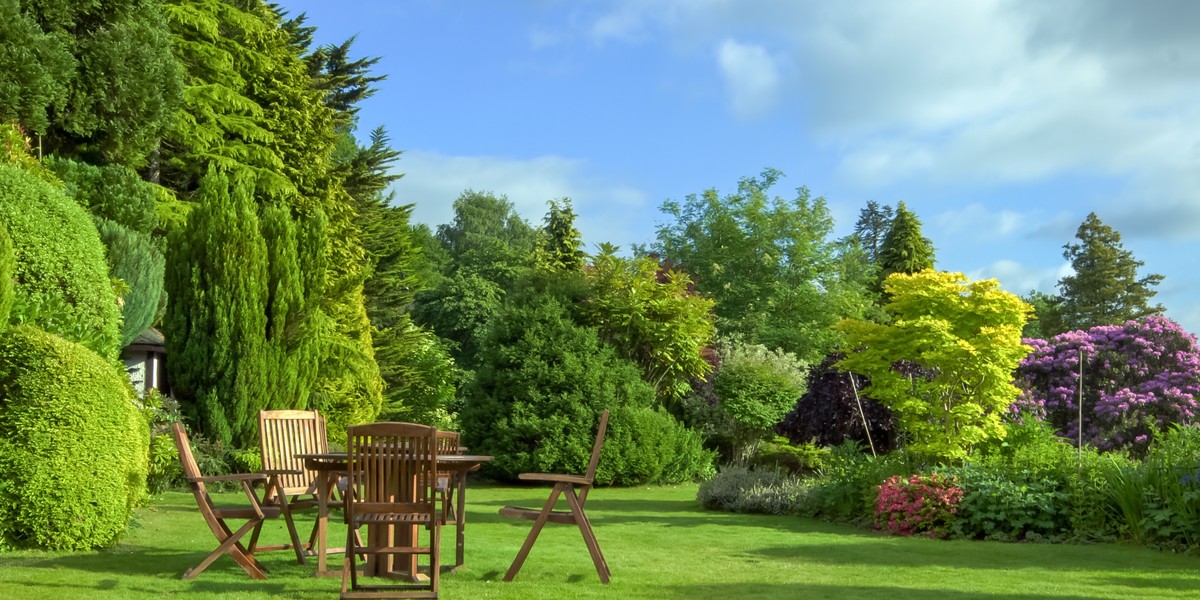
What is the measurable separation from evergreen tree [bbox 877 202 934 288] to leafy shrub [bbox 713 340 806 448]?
16.8 m

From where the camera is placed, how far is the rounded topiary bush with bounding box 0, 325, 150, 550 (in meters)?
8.84

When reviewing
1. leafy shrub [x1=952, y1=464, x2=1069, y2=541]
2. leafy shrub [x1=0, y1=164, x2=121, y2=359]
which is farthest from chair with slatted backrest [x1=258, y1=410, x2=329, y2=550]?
leafy shrub [x1=952, y1=464, x2=1069, y2=541]

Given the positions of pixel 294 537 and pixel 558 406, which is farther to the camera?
pixel 558 406

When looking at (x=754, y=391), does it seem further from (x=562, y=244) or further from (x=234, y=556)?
(x=234, y=556)

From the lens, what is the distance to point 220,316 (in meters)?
18.3

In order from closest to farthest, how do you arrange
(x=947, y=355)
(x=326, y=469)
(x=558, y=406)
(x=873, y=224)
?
(x=326, y=469), (x=947, y=355), (x=558, y=406), (x=873, y=224)

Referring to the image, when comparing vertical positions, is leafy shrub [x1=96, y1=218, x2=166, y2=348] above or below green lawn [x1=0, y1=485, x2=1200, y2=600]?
above

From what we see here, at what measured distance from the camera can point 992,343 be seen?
12.8 metres

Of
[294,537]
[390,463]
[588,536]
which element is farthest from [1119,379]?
[390,463]

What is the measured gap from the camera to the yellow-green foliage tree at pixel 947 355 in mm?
12867

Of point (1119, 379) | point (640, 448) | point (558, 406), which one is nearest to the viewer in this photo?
point (640, 448)

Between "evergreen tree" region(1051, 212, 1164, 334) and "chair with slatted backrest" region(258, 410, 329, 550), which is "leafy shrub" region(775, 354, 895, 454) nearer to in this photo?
"chair with slatted backrest" region(258, 410, 329, 550)

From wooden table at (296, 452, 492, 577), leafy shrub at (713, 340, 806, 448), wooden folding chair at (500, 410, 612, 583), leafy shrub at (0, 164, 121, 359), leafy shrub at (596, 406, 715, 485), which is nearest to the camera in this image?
wooden table at (296, 452, 492, 577)

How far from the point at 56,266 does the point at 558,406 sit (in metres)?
11.5
